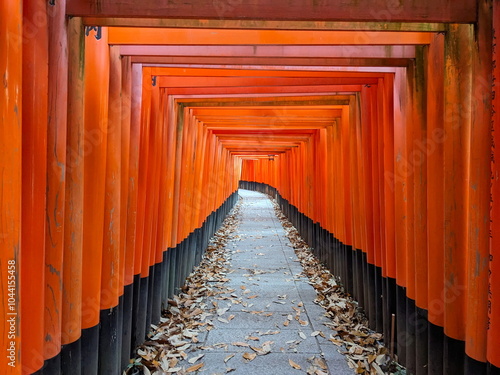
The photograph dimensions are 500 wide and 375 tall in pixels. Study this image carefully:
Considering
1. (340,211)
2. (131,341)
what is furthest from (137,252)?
(340,211)

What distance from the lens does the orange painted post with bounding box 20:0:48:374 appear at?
1971 mm

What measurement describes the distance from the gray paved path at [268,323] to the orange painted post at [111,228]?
105 cm

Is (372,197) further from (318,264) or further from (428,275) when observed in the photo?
(318,264)

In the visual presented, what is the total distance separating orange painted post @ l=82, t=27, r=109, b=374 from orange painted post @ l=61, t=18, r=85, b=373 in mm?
266

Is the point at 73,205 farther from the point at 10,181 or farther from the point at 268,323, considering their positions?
the point at 268,323

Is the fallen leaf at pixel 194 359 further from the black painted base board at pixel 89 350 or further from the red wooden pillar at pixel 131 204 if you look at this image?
the black painted base board at pixel 89 350

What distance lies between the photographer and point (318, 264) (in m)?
8.89

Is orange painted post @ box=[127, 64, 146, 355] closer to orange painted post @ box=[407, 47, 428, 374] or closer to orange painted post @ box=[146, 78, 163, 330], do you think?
orange painted post @ box=[146, 78, 163, 330]

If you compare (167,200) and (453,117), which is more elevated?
(453,117)

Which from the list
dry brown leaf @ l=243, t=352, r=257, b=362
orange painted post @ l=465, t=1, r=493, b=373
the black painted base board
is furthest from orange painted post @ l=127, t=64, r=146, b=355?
orange painted post @ l=465, t=1, r=493, b=373

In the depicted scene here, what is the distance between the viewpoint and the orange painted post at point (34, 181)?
197 cm

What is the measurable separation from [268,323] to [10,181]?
4.13m

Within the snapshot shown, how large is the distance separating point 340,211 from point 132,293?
13.1 ft

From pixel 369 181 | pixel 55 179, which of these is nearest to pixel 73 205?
pixel 55 179
